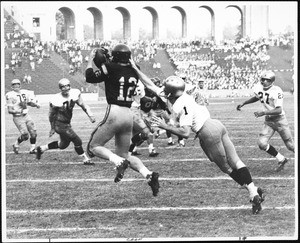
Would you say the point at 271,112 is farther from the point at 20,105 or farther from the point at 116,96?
the point at 20,105

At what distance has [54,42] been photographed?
27.1m

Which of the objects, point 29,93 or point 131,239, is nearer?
point 131,239

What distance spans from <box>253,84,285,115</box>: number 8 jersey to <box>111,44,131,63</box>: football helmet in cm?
289

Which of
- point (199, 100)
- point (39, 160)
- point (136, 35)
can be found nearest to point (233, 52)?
point (136, 35)

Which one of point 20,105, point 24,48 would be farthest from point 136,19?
point 20,105

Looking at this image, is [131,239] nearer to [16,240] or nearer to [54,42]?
[16,240]

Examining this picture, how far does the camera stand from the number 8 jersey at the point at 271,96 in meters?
8.41

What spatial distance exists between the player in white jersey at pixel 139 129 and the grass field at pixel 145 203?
0.33 meters

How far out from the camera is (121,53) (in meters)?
6.47

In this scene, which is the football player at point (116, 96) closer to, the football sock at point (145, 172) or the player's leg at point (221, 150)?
the football sock at point (145, 172)

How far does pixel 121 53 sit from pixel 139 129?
298 centimetres

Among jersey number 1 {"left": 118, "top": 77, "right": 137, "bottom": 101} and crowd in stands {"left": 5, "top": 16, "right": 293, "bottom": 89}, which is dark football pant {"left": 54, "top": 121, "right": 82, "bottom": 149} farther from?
crowd in stands {"left": 5, "top": 16, "right": 293, "bottom": 89}

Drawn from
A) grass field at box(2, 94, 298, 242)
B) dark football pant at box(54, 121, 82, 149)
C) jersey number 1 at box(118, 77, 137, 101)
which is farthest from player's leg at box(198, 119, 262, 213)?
dark football pant at box(54, 121, 82, 149)

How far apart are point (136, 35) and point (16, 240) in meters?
22.8
